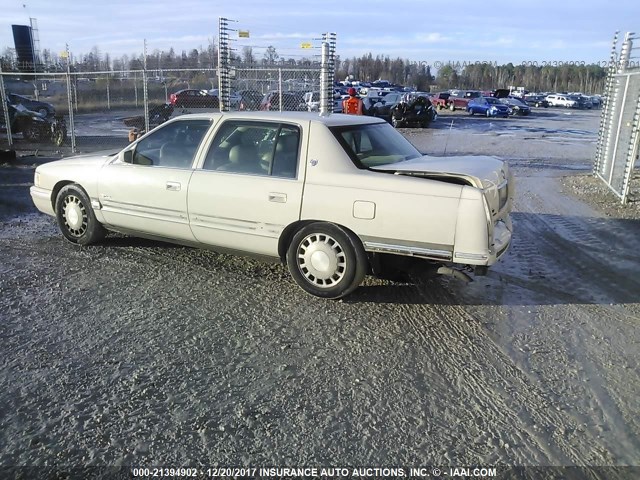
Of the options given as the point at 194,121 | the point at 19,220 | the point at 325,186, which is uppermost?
the point at 194,121

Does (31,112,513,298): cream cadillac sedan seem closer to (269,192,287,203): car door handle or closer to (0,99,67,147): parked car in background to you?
(269,192,287,203): car door handle

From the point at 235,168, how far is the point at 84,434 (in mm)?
2976

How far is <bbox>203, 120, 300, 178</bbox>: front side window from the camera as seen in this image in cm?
512

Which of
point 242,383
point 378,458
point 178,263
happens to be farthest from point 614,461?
point 178,263

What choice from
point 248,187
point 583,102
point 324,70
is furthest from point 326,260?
point 583,102

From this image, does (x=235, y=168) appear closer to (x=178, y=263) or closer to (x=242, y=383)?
(x=178, y=263)

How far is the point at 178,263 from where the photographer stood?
235 inches

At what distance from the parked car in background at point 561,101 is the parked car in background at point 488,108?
25.1 metres

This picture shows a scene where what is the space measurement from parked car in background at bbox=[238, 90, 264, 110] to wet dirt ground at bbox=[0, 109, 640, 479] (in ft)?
35.3

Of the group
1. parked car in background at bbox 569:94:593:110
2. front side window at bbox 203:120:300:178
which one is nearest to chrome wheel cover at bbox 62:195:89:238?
front side window at bbox 203:120:300:178

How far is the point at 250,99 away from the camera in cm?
1652

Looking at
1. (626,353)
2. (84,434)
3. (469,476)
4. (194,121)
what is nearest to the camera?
(469,476)

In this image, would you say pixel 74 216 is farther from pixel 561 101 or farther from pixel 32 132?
pixel 561 101

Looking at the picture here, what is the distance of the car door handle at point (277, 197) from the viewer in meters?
4.98
